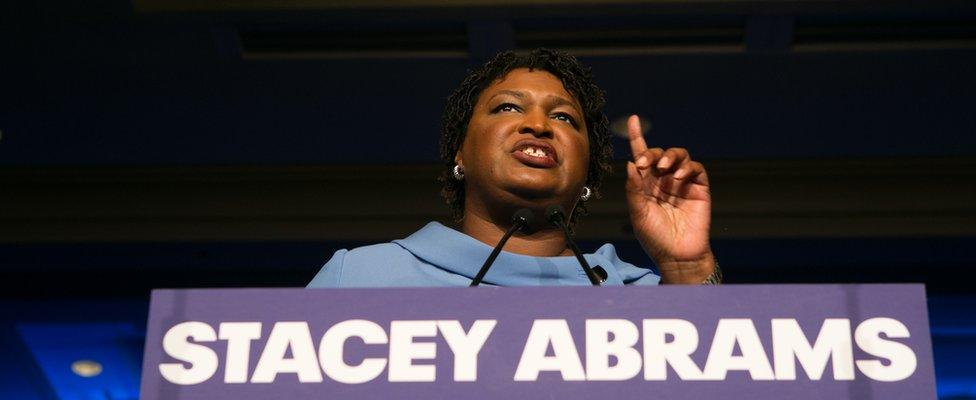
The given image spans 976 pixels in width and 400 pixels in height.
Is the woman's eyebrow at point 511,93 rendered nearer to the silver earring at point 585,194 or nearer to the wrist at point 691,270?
the silver earring at point 585,194

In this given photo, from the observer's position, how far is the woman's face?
1398 mm

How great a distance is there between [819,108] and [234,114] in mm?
1879

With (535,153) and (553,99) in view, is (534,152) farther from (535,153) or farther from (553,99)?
(553,99)

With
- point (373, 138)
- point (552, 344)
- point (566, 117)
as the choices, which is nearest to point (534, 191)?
point (566, 117)

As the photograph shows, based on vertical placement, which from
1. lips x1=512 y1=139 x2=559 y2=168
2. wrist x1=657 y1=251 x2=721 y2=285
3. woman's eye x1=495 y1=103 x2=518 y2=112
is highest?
woman's eye x1=495 y1=103 x2=518 y2=112

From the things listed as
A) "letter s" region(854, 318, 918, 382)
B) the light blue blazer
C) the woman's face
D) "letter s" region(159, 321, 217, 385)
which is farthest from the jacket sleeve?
"letter s" region(854, 318, 918, 382)

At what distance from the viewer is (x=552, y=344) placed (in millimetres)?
787

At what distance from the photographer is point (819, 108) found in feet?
13.0

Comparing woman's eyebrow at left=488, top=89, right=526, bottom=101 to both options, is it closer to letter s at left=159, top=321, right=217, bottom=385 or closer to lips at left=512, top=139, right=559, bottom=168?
lips at left=512, top=139, right=559, bottom=168

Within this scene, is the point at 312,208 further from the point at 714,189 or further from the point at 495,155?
the point at 495,155

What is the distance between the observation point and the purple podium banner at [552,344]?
77 centimetres

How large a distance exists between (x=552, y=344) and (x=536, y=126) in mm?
677

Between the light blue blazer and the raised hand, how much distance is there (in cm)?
7

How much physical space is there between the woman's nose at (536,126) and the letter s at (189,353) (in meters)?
0.70
